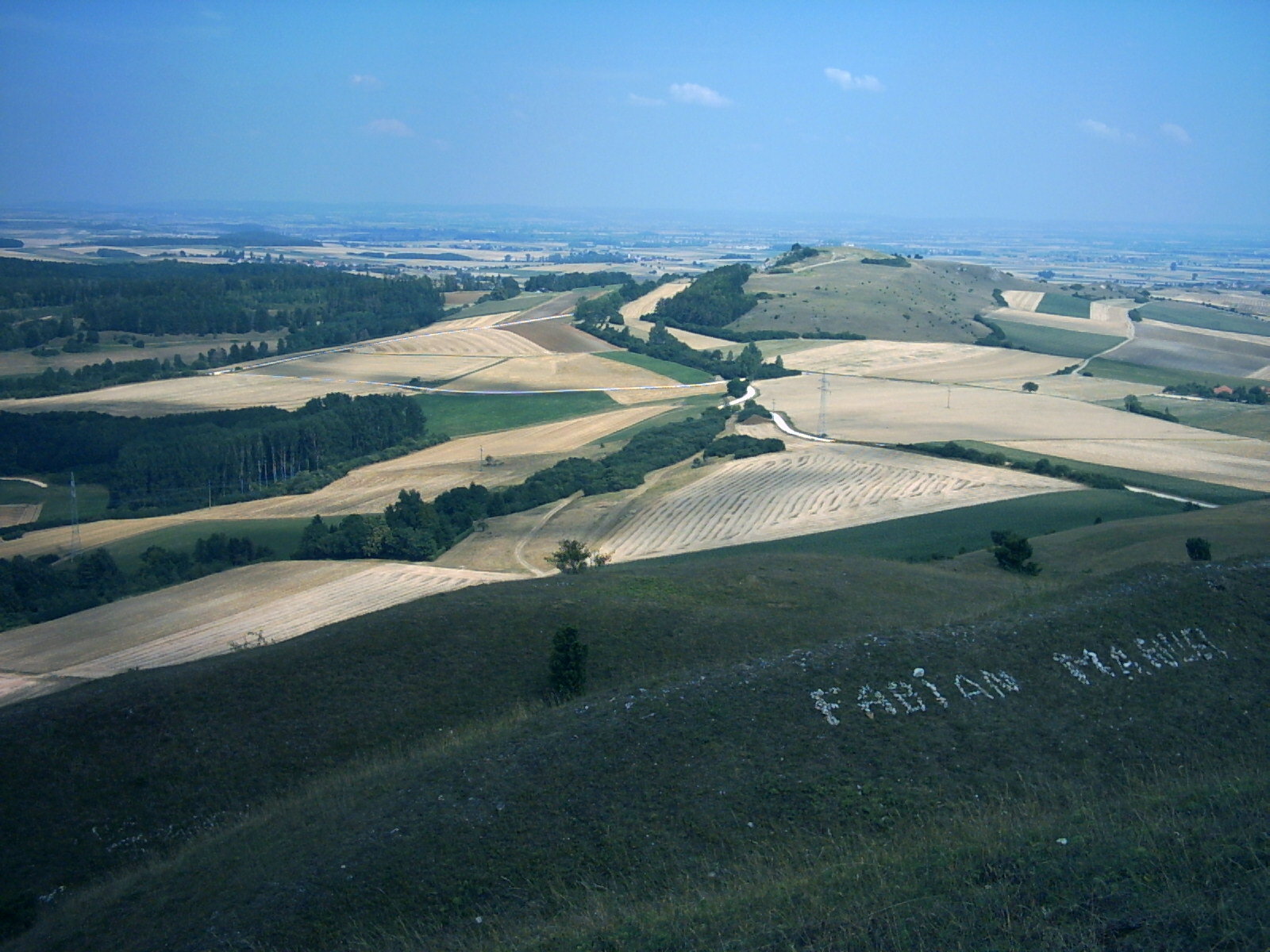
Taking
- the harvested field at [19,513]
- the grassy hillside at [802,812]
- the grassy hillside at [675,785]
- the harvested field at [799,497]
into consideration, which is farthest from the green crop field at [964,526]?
the harvested field at [19,513]

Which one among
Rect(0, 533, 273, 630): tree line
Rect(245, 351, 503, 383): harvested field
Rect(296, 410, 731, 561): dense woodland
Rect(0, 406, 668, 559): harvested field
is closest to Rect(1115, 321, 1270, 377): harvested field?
Rect(0, 406, 668, 559): harvested field

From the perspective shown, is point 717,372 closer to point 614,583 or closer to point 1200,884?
point 614,583

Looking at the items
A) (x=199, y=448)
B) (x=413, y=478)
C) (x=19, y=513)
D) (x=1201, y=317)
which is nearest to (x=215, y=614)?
(x=19, y=513)

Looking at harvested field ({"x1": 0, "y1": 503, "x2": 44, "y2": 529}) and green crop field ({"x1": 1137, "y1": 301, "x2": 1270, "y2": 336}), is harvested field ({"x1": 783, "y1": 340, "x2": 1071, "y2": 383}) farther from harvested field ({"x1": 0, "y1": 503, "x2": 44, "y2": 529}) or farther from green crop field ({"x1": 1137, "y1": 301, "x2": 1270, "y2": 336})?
harvested field ({"x1": 0, "y1": 503, "x2": 44, "y2": 529})


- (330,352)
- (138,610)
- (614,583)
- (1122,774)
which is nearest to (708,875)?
(1122,774)

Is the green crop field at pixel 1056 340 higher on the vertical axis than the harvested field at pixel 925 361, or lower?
higher

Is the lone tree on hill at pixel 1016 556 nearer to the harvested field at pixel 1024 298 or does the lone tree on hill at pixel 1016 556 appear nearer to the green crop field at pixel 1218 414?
the green crop field at pixel 1218 414

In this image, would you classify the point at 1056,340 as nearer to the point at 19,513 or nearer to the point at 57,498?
the point at 57,498
